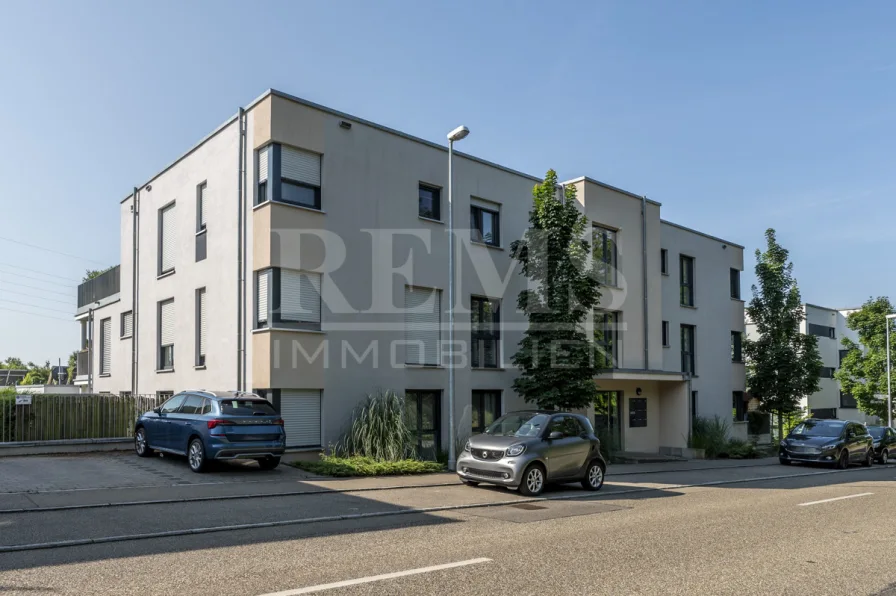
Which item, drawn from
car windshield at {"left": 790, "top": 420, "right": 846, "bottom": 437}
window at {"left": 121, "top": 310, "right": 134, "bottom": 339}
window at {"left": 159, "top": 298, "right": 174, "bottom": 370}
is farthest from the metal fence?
car windshield at {"left": 790, "top": 420, "right": 846, "bottom": 437}

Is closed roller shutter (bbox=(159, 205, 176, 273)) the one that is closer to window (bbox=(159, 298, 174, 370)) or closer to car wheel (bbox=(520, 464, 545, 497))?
window (bbox=(159, 298, 174, 370))

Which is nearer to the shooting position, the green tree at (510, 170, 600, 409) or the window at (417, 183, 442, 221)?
the green tree at (510, 170, 600, 409)

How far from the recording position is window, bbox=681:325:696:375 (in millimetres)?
30391

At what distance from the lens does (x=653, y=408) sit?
27.9m

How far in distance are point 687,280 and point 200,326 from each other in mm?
20196

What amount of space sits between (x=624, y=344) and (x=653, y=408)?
3279 mm

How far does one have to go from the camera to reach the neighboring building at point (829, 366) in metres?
52.2

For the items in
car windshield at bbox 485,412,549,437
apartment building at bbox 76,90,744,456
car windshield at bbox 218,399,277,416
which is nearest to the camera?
car windshield at bbox 485,412,549,437

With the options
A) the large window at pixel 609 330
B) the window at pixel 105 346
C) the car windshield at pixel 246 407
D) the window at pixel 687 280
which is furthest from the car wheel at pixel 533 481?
the window at pixel 687 280

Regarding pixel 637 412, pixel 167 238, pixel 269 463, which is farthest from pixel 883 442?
pixel 167 238

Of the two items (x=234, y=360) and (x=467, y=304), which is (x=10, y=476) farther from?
(x=467, y=304)

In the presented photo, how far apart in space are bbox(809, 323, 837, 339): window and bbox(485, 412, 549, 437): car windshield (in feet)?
141

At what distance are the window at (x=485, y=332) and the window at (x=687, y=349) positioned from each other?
11.4 meters

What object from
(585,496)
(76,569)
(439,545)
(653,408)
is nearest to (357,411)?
(585,496)
